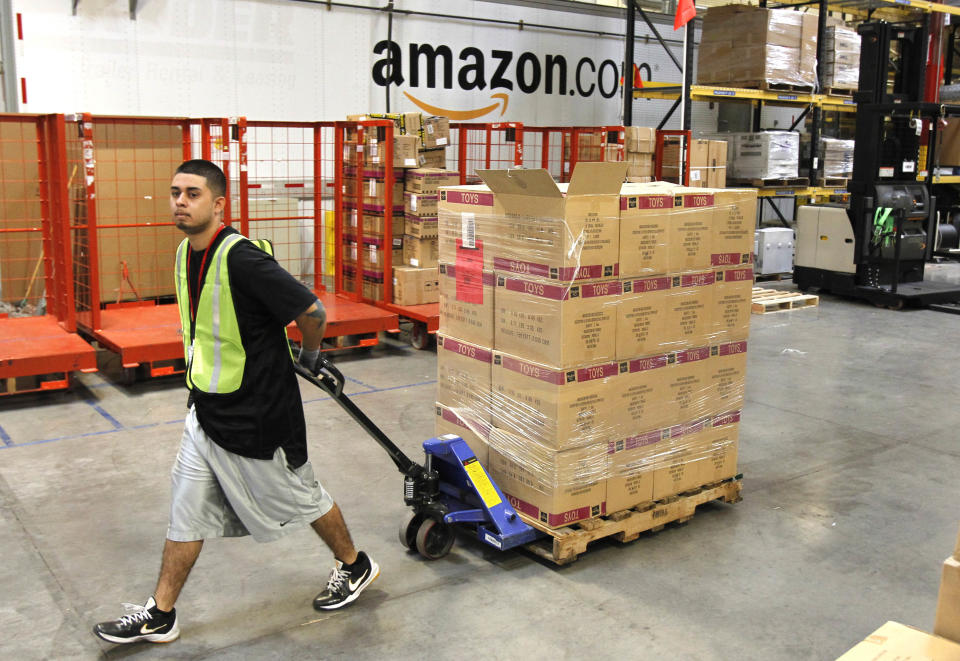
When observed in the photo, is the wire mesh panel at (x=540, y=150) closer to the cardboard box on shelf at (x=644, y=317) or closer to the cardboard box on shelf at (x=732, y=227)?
the cardboard box on shelf at (x=732, y=227)

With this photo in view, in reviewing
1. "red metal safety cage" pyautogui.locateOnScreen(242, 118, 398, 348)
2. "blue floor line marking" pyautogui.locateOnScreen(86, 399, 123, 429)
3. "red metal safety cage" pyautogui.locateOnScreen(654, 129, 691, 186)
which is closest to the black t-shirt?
"blue floor line marking" pyautogui.locateOnScreen(86, 399, 123, 429)

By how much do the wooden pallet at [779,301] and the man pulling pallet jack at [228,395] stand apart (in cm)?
852

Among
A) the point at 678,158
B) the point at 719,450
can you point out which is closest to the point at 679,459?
the point at 719,450

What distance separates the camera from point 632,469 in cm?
454

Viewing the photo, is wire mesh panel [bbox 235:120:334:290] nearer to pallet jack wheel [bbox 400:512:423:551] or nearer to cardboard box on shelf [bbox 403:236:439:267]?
cardboard box on shelf [bbox 403:236:439:267]

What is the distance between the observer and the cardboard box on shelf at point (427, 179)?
9.16m

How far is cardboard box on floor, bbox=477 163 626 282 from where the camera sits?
4.05 m

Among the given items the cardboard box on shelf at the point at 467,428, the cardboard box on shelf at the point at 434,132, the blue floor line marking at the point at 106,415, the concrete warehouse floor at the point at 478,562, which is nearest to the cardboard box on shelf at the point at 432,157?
the cardboard box on shelf at the point at 434,132

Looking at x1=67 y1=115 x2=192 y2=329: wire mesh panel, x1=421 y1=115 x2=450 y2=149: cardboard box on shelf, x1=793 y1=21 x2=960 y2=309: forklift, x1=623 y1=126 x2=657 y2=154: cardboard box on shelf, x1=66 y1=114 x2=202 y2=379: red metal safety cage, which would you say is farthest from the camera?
x1=623 y1=126 x2=657 y2=154: cardboard box on shelf

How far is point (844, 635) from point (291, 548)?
99.3 inches

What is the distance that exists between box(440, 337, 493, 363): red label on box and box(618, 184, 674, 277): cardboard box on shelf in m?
0.76

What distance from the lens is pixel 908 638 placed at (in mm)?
2613

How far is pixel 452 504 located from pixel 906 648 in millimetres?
2282

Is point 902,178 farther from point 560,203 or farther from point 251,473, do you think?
point 251,473
